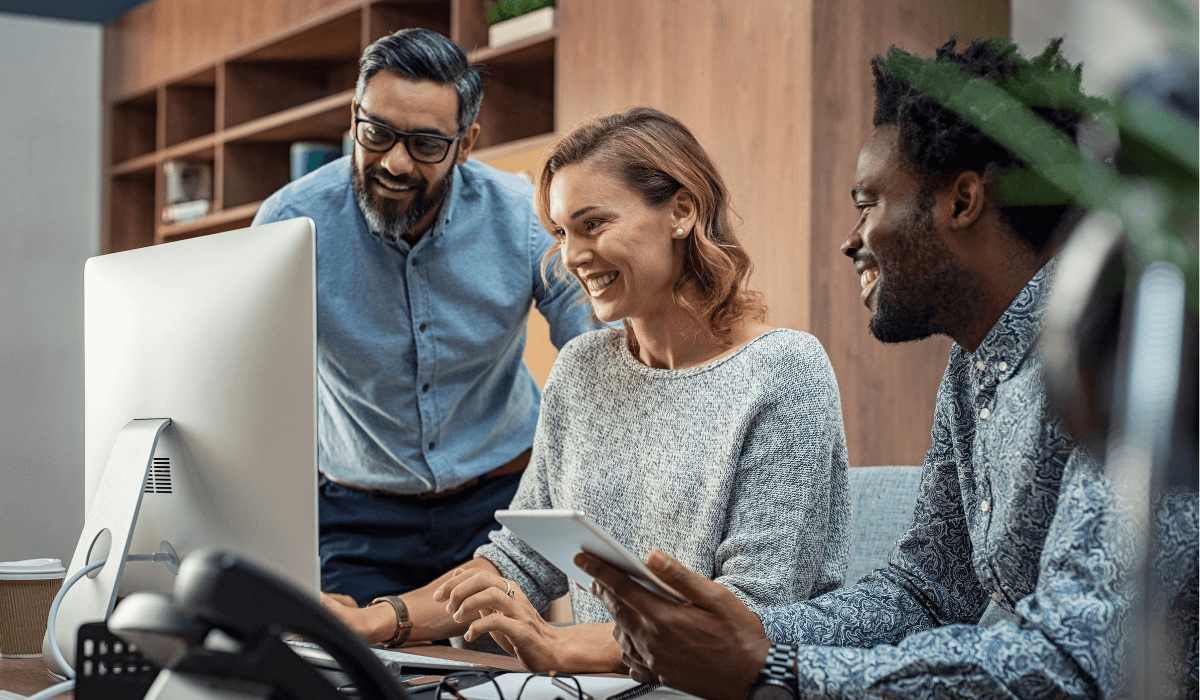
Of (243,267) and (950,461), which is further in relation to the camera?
(950,461)

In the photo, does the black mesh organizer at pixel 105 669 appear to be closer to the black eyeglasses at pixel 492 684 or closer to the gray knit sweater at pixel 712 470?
the black eyeglasses at pixel 492 684

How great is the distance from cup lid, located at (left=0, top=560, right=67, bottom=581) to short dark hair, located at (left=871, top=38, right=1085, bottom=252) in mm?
1099

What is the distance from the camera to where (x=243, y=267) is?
1047 millimetres

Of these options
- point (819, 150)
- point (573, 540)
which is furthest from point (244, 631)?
point (819, 150)

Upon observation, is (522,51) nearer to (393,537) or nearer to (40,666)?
(393,537)

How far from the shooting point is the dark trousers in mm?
1920

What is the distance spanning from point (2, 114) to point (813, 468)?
454 cm

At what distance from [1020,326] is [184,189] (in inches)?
172

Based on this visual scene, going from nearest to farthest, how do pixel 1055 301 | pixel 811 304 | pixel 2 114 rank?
pixel 1055 301 < pixel 811 304 < pixel 2 114

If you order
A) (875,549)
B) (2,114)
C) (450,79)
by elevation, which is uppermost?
(2,114)

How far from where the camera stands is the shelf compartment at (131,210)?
198 inches

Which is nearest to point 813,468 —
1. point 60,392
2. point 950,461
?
point 950,461

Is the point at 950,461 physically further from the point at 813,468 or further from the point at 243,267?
the point at 243,267

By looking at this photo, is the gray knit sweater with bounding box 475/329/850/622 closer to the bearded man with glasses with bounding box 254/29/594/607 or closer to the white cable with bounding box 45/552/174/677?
the bearded man with glasses with bounding box 254/29/594/607
